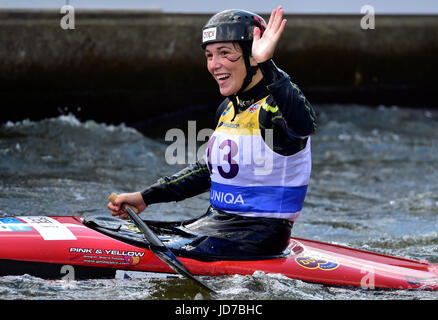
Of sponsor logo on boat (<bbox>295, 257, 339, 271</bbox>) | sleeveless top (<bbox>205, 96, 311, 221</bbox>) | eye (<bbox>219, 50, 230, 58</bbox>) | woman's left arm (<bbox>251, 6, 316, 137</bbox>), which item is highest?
eye (<bbox>219, 50, 230, 58</bbox>)

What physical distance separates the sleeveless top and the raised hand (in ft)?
1.03

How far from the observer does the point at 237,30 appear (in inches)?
141

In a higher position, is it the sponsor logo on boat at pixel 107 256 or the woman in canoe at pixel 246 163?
the woman in canoe at pixel 246 163

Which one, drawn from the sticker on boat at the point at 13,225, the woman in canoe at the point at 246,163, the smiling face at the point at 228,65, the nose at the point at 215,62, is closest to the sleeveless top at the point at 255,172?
the woman in canoe at the point at 246,163

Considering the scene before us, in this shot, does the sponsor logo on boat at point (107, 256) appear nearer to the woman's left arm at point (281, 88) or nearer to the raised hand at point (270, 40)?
the woman's left arm at point (281, 88)

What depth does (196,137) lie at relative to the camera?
9.39 meters

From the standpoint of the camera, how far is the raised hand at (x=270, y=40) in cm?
328

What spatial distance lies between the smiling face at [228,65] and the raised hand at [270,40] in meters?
0.25

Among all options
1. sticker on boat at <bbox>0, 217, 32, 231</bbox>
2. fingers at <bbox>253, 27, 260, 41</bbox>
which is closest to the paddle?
sticker on boat at <bbox>0, 217, 32, 231</bbox>

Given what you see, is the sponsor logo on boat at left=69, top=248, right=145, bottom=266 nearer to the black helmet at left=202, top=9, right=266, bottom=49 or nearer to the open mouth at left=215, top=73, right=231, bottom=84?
the open mouth at left=215, top=73, right=231, bottom=84

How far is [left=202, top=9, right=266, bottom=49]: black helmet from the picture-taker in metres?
3.59

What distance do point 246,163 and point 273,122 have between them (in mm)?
269

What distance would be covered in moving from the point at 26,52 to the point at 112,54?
3.67 feet
